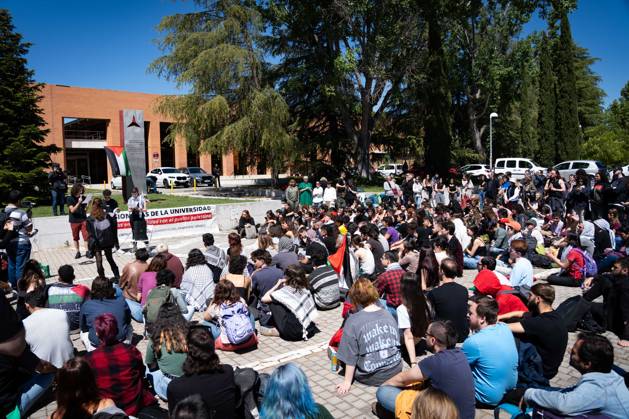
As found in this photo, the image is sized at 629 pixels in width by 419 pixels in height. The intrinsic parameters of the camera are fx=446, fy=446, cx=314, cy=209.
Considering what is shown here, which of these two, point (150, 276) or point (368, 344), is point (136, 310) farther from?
point (368, 344)

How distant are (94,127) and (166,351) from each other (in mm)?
51248

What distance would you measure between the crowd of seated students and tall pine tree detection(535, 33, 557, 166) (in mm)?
31898

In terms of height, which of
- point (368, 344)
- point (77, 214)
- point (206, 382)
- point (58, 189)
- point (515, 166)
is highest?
point (515, 166)

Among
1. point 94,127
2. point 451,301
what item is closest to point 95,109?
point 94,127

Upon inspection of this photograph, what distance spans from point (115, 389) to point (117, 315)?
5.56 ft

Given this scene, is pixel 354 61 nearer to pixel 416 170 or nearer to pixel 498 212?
pixel 416 170

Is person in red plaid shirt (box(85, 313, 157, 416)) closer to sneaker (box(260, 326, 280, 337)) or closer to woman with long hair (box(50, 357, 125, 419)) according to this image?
woman with long hair (box(50, 357, 125, 419))

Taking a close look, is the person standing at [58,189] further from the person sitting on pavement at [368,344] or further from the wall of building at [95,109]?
the wall of building at [95,109]

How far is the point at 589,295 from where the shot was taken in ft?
21.0

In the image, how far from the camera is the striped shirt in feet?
25.0

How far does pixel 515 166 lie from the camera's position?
31.5m

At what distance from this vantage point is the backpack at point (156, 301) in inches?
226

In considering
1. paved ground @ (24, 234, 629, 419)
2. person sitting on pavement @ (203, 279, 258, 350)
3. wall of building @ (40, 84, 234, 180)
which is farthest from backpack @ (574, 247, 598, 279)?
wall of building @ (40, 84, 234, 180)

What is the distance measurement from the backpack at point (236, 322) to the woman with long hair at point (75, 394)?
2.66 metres
